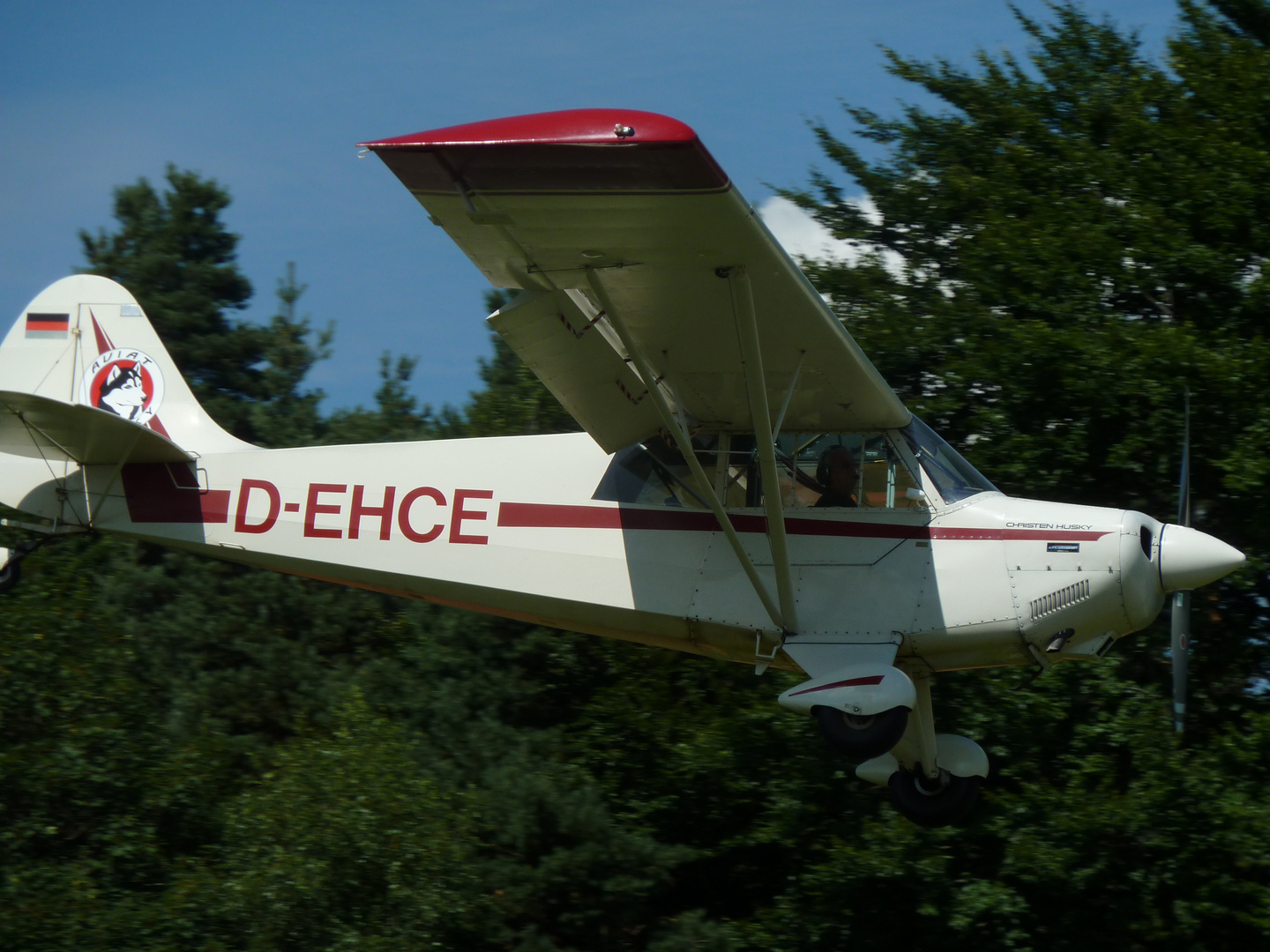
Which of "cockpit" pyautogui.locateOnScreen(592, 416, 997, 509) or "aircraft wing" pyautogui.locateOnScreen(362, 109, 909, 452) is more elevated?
"aircraft wing" pyautogui.locateOnScreen(362, 109, 909, 452)

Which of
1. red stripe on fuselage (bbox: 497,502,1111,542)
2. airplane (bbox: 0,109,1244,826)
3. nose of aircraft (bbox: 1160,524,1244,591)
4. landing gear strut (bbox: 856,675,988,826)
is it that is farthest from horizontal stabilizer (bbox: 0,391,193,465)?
nose of aircraft (bbox: 1160,524,1244,591)

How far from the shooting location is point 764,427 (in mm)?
6863

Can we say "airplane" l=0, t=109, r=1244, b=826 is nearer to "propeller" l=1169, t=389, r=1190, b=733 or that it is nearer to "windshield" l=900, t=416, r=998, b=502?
"windshield" l=900, t=416, r=998, b=502

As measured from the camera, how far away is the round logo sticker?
31.8 feet

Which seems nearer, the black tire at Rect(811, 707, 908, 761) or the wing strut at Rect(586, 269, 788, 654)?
the wing strut at Rect(586, 269, 788, 654)

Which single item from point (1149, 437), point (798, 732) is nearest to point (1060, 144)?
point (1149, 437)

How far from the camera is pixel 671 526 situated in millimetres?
7918

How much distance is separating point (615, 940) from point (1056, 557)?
23.8ft

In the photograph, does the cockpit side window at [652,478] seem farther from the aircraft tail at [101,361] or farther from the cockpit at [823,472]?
the aircraft tail at [101,361]

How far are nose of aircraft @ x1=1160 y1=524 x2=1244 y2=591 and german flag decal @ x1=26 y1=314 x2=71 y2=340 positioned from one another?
7449 mm

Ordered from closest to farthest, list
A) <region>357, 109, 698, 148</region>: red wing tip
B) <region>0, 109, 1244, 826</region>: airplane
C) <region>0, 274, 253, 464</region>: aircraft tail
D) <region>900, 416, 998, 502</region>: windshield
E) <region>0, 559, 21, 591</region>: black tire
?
<region>357, 109, 698, 148</region>: red wing tip < <region>0, 109, 1244, 826</region>: airplane < <region>900, 416, 998, 502</region>: windshield < <region>0, 559, 21, 591</region>: black tire < <region>0, 274, 253, 464</region>: aircraft tail

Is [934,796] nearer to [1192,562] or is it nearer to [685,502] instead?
[1192,562]

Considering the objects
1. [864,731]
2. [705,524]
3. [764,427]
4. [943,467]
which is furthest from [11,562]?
[943,467]

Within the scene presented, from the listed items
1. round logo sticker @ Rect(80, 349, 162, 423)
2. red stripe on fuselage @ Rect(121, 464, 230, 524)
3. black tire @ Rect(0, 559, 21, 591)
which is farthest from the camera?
round logo sticker @ Rect(80, 349, 162, 423)
